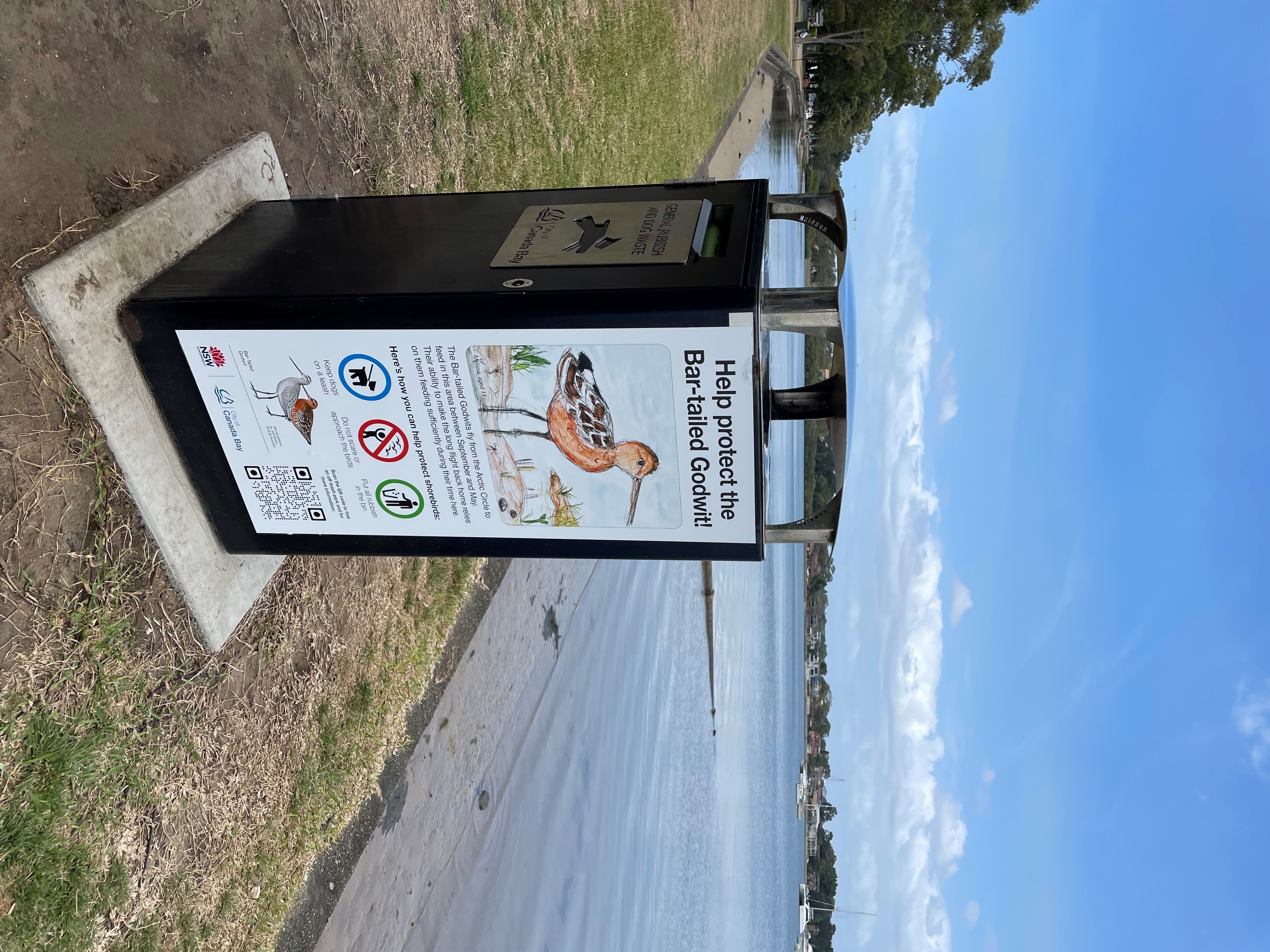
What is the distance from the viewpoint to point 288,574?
12.1ft

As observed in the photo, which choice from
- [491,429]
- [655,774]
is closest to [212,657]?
[491,429]

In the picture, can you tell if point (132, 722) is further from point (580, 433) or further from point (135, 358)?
point (580, 433)

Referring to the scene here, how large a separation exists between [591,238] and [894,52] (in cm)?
3114

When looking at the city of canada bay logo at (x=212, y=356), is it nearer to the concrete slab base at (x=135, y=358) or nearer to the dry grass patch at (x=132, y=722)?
the concrete slab base at (x=135, y=358)

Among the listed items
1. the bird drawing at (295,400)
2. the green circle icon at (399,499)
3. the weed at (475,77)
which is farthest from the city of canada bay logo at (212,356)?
the weed at (475,77)

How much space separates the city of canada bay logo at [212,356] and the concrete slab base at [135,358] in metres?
0.28

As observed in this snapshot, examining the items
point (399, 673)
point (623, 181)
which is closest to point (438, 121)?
point (399, 673)

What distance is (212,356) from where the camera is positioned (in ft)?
8.44

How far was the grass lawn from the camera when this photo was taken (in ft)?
8.09

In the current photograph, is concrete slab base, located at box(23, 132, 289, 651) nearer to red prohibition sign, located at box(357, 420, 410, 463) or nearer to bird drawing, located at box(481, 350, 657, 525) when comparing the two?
red prohibition sign, located at box(357, 420, 410, 463)

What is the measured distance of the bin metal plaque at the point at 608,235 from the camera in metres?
2.41

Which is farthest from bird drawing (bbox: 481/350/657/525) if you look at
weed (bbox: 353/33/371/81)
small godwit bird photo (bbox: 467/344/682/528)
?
weed (bbox: 353/33/371/81)

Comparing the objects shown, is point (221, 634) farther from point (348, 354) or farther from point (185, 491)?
point (348, 354)

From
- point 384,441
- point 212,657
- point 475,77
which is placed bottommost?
point 212,657
